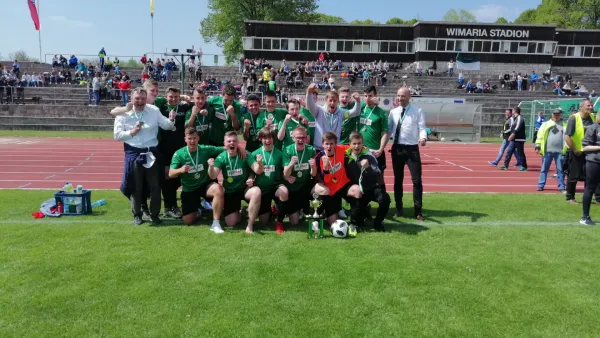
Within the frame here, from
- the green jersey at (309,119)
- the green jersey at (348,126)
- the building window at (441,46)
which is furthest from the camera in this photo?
the building window at (441,46)

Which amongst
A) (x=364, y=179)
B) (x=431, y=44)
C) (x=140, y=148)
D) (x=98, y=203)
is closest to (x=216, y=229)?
(x=140, y=148)

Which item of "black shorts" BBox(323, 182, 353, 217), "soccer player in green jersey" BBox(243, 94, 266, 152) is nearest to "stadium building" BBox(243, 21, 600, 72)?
"soccer player in green jersey" BBox(243, 94, 266, 152)

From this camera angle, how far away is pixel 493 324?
3.48 meters

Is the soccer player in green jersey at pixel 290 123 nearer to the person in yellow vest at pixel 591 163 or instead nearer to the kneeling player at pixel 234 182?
the kneeling player at pixel 234 182

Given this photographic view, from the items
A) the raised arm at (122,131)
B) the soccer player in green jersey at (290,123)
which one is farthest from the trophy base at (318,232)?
the raised arm at (122,131)

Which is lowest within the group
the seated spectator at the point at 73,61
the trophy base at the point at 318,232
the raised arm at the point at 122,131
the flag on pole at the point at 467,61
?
the trophy base at the point at 318,232

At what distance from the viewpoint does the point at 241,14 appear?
52.7m

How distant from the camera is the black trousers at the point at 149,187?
20.5 feet

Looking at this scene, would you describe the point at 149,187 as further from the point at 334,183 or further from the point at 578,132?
the point at 578,132

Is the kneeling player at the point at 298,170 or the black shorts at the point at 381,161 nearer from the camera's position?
the kneeling player at the point at 298,170

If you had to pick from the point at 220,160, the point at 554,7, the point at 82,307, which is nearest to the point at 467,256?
the point at 220,160

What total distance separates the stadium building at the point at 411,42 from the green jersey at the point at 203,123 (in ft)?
119

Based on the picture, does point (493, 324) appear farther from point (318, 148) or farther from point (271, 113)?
point (271, 113)

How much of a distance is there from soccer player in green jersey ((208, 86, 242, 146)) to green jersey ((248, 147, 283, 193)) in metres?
1.06
